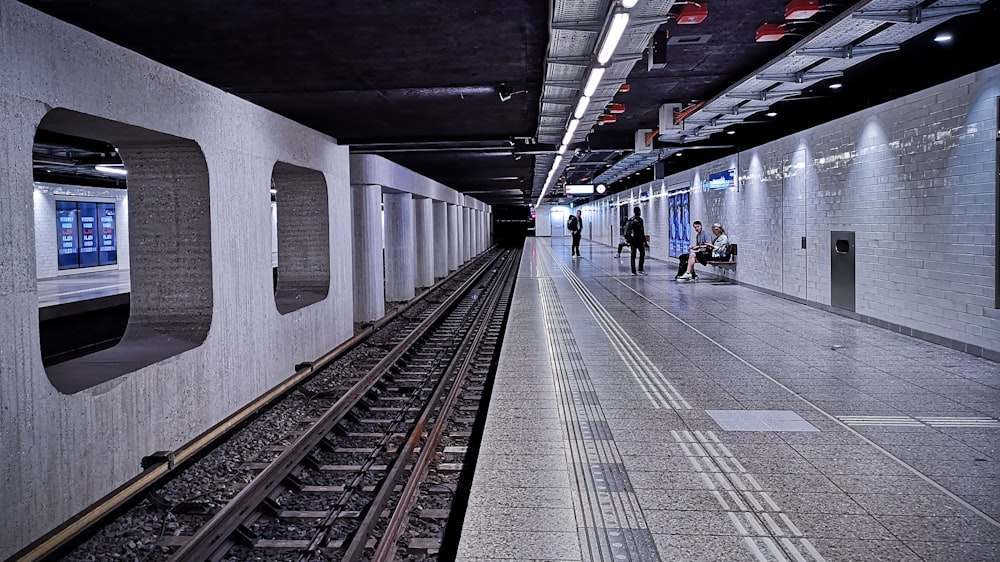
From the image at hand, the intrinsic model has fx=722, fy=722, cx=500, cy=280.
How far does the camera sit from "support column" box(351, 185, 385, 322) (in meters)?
12.7

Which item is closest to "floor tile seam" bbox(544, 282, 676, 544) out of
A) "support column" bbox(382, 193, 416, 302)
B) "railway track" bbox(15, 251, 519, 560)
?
"railway track" bbox(15, 251, 519, 560)

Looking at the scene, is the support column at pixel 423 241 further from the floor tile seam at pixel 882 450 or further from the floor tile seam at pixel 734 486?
the floor tile seam at pixel 734 486

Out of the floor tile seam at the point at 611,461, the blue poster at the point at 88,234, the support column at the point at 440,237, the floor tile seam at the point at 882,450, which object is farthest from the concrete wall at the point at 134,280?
the support column at the point at 440,237

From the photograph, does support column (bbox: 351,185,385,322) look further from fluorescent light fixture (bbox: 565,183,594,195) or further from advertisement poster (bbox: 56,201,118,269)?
fluorescent light fixture (bbox: 565,183,594,195)

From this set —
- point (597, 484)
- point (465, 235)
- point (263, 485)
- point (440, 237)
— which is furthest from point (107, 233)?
point (597, 484)

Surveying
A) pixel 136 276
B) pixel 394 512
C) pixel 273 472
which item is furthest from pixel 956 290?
pixel 136 276

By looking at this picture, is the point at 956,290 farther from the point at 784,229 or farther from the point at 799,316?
the point at 784,229

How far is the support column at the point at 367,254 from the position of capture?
12719mm

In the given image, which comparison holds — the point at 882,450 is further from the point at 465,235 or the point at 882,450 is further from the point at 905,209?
the point at 465,235

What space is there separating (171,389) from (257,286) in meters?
1.94

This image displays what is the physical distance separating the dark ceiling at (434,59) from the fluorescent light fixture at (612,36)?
0.42ft

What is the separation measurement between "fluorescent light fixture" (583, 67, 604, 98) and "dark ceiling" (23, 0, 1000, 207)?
484mm

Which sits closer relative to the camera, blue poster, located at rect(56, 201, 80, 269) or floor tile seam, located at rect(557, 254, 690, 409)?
floor tile seam, located at rect(557, 254, 690, 409)

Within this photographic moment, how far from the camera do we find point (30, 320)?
3887 mm
